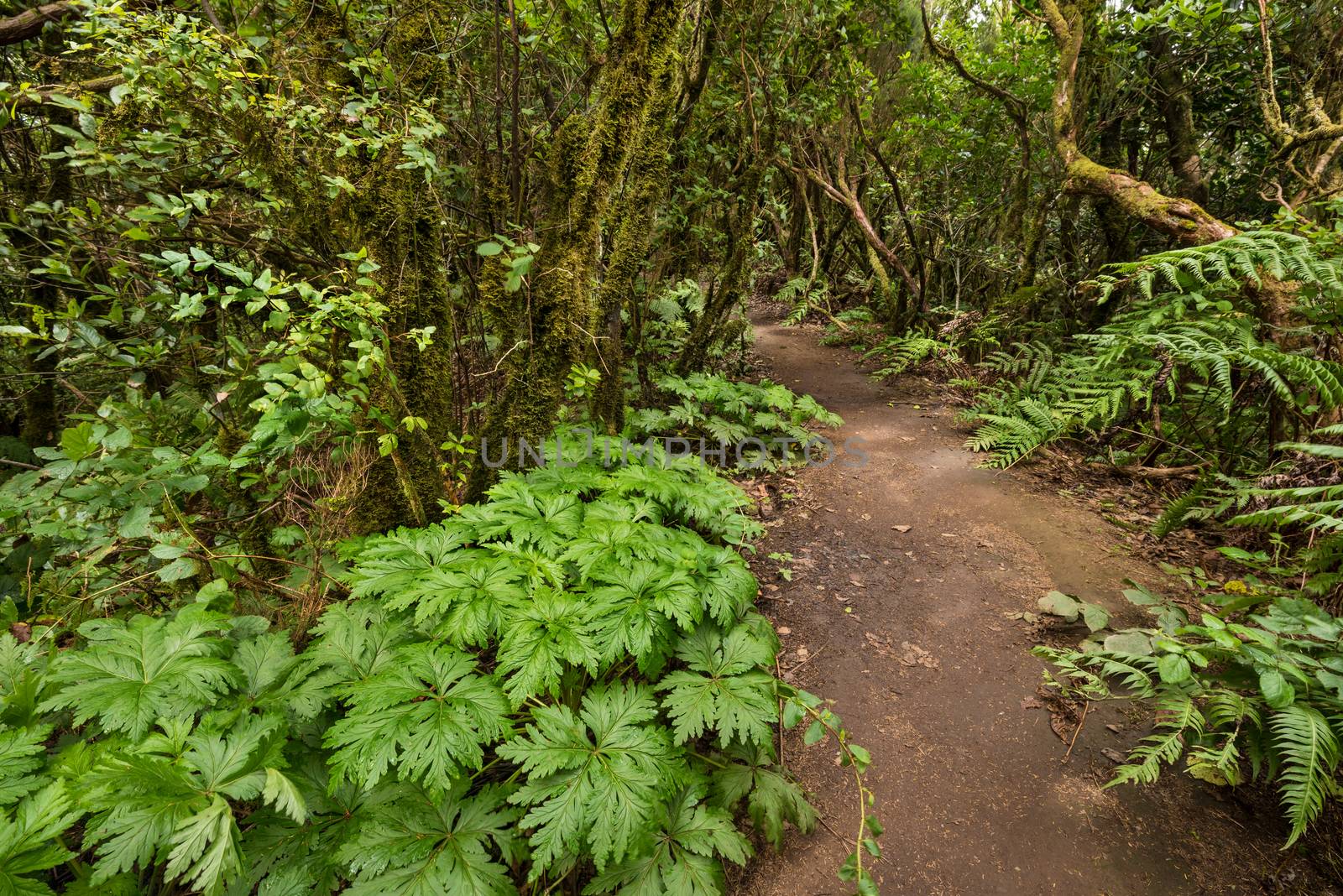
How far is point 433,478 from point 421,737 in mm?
1843

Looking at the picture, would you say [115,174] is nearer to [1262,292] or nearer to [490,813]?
[490,813]

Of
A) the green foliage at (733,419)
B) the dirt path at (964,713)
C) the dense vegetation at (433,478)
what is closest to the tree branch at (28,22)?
the dense vegetation at (433,478)

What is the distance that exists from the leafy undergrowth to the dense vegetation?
0.05 feet

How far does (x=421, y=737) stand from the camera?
5.84 ft

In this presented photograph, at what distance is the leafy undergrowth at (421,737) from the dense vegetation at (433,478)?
16 mm

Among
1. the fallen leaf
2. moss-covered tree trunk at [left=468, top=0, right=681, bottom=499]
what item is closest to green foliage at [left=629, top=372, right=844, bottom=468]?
moss-covered tree trunk at [left=468, top=0, right=681, bottom=499]

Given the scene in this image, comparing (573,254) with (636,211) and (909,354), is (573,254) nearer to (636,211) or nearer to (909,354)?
(636,211)

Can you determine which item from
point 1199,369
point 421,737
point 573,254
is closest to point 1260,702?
point 1199,369

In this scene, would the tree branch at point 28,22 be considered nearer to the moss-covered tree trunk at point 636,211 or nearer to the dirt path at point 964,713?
the moss-covered tree trunk at point 636,211

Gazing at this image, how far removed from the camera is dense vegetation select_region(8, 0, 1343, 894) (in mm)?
1831

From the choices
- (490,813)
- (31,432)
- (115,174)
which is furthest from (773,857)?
(31,432)

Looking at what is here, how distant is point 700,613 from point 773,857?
1.14m

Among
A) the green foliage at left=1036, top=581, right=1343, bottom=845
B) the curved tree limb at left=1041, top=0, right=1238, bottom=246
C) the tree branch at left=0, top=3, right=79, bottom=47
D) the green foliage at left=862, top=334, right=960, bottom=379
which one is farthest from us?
the green foliage at left=862, top=334, right=960, bottom=379

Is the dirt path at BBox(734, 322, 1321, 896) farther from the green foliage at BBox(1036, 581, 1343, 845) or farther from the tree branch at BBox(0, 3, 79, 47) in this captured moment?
the tree branch at BBox(0, 3, 79, 47)
